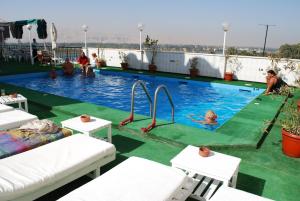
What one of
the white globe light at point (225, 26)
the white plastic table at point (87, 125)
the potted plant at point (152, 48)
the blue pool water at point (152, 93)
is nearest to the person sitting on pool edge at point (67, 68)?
the blue pool water at point (152, 93)

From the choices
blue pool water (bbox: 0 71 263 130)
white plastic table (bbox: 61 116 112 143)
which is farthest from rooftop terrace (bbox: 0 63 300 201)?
blue pool water (bbox: 0 71 263 130)

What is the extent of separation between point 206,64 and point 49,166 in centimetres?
1171

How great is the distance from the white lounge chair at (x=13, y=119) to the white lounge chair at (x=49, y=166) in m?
1.62

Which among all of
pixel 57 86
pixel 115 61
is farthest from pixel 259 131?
pixel 115 61

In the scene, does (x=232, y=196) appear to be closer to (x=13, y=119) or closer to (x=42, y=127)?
(x=42, y=127)

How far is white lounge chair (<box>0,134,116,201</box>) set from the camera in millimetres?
2650

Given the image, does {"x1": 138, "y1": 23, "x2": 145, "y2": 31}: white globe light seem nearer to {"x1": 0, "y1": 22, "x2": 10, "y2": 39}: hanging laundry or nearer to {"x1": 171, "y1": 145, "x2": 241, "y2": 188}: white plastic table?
{"x1": 0, "y1": 22, "x2": 10, "y2": 39}: hanging laundry

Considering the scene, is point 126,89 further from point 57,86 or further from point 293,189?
point 293,189

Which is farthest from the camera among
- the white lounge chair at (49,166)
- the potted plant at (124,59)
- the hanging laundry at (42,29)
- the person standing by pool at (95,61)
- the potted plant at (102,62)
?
the potted plant at (102,62)

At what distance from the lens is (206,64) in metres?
13.5

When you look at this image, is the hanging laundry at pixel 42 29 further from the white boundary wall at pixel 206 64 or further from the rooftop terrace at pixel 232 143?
the rooftop terrace at pixel 232 143

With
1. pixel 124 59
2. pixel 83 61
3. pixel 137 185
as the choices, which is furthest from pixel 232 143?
pixel 124 59

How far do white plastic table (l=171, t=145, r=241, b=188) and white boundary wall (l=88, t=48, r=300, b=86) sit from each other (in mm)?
9154

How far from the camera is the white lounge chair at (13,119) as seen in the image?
15.3ft
